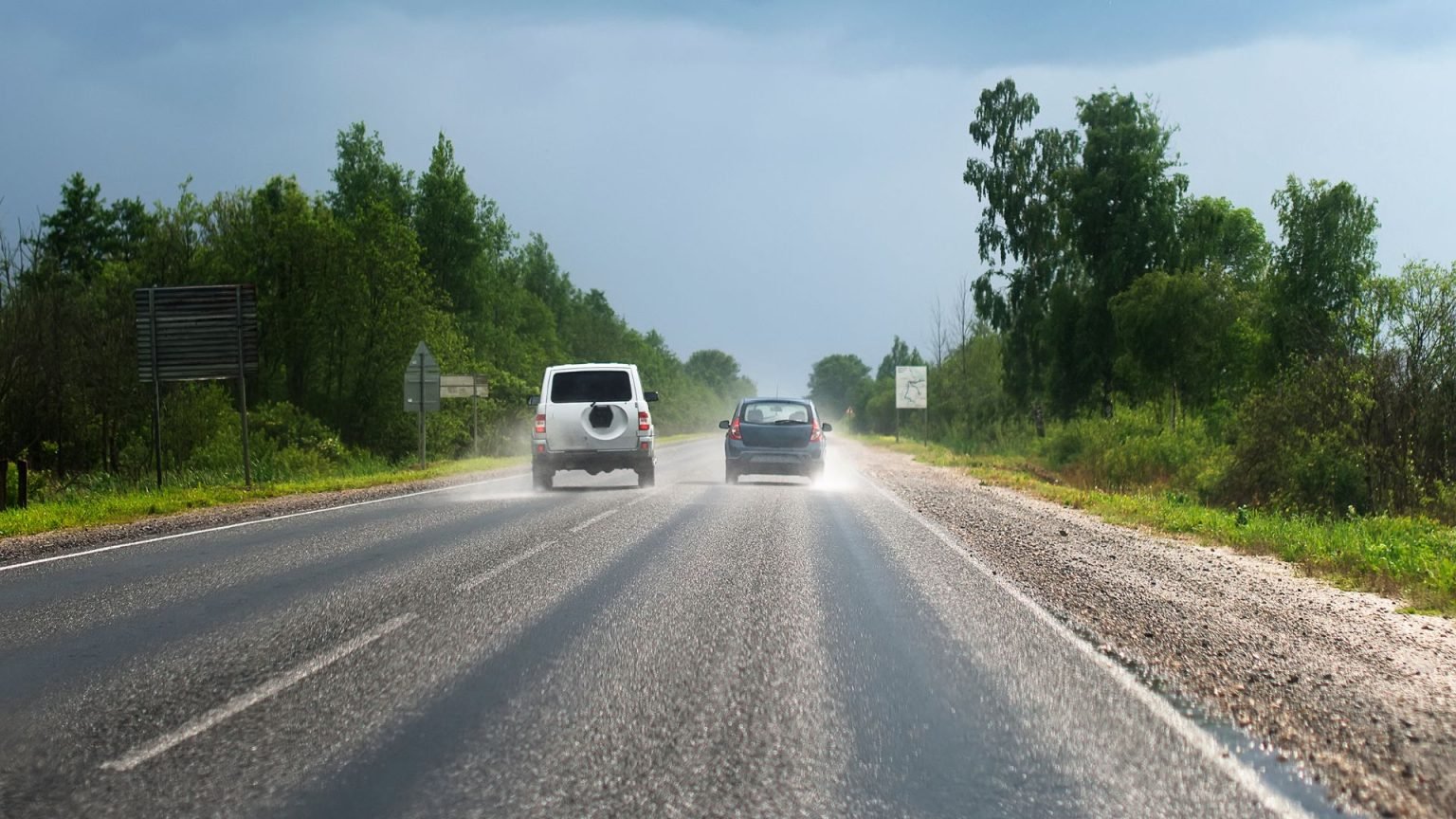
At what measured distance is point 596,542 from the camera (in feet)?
39.7

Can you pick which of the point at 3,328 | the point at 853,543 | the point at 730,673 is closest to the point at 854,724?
the point at 730,673

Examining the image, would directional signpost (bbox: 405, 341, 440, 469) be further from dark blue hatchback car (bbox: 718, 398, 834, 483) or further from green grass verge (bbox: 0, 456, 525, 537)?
dark blue hatchback car (bbox: 718, 398, 834, 483)

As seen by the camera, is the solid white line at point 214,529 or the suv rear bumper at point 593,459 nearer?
the solid white line at point 214,529

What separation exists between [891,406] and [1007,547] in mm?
92784

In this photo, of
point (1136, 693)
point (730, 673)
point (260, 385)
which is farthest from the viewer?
point (260, 385)

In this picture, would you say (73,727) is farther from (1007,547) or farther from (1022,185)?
(1022,185)

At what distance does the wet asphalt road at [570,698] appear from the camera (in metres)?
3.98

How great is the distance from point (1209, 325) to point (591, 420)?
19.9 m

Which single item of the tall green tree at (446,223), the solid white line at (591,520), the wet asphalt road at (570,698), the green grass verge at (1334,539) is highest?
the tall green tree at (446,223)

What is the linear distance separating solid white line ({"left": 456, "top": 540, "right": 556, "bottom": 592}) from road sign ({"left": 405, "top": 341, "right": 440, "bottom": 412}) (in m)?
17.5

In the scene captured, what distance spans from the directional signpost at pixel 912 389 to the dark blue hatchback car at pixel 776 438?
4225 cm

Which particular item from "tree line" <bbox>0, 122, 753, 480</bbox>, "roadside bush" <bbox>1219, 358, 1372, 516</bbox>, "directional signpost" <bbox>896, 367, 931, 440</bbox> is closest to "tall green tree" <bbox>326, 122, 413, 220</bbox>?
"tree line" <bbox>0, 122, 753, 480</bbox>

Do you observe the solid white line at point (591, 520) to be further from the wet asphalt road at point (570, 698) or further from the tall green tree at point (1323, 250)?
the tall green tree at point (1323, 250)

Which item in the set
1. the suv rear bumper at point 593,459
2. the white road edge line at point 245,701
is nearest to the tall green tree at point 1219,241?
the suv rear bumper at point 593,459
